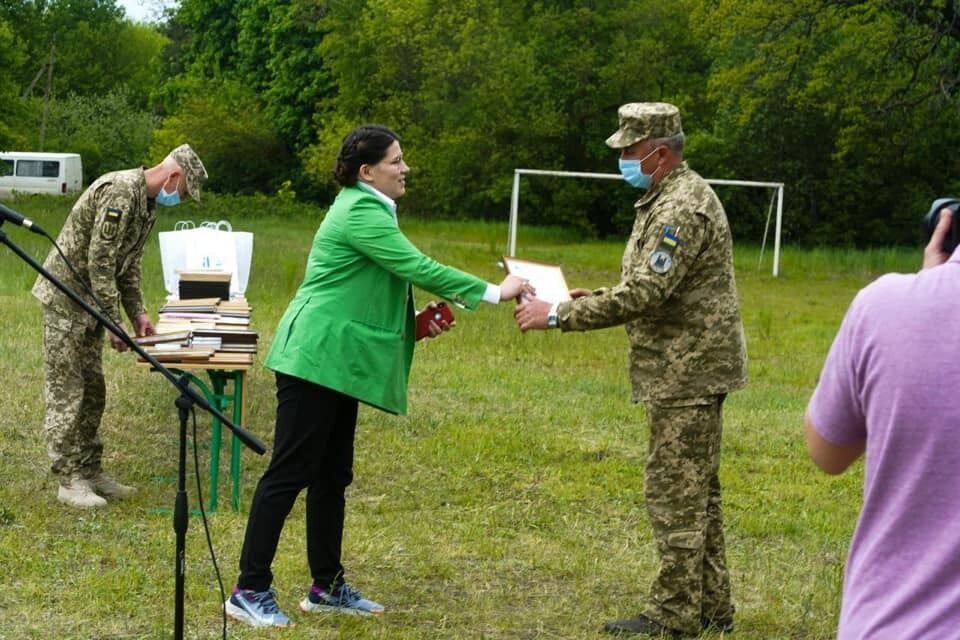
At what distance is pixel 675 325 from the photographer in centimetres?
494

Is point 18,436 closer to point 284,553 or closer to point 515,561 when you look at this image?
point 284,553

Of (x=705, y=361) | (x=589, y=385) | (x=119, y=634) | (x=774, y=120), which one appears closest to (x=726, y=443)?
(x=589, y=385)

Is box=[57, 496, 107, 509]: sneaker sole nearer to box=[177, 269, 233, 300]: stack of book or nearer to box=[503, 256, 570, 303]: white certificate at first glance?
box=[177, 269, 233, 300]: stack of book

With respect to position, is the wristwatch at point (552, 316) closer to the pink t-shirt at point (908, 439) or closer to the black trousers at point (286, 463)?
the black trousers at point (286, 463)

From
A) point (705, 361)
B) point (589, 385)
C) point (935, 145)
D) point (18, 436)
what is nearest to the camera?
point (705, 361)

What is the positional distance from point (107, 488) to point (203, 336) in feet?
3.19

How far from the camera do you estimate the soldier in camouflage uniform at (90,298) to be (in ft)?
21.6

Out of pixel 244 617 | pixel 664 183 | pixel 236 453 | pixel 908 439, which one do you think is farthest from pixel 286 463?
pixel 908 439

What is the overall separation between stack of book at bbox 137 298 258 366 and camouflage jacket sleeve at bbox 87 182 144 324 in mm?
279

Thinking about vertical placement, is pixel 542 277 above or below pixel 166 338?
above

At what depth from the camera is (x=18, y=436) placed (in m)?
8.51

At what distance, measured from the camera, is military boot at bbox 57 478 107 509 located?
6934 mm

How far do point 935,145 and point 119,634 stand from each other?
36.6 meters

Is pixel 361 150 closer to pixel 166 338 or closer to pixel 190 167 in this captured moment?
pixel 166 338
